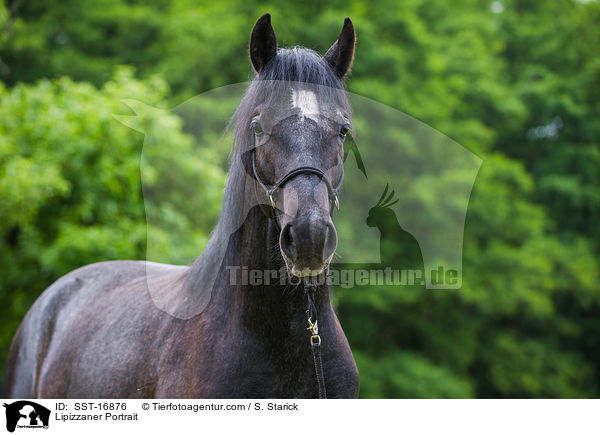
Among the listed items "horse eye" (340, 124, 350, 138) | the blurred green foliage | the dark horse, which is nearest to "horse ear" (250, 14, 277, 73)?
the dark horse

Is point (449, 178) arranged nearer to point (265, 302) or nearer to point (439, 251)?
point (439, 251)

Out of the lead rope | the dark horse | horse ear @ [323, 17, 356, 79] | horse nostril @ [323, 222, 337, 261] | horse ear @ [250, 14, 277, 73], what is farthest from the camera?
→ horse ear @ [323, 17, 356, 79]

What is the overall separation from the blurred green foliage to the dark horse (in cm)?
1075

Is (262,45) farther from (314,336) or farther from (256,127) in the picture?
(314,336)

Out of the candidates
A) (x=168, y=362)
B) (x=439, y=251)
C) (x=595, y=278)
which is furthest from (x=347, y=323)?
(x=168, y=362)

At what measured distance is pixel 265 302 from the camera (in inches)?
94.7

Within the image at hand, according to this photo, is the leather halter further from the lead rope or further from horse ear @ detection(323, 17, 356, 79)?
horse ear @ detection(323, 17, 356, 79)

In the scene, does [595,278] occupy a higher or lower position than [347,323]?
higher
